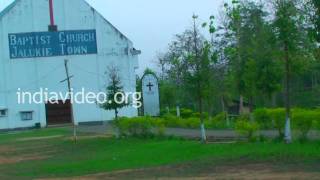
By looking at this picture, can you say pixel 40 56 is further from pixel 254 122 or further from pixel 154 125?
pixel 254 122

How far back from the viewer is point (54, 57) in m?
63.1

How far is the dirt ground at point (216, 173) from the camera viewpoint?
1489 centimetres

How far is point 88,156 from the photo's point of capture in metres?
26.2

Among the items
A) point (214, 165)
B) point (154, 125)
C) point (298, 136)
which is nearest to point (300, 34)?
point (298, 136)

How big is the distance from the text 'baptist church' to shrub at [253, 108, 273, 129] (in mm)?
40056

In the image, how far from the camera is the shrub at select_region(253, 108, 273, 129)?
965 inches

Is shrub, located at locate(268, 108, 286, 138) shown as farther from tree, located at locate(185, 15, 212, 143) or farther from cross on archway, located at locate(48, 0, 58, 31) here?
cross on archway, located at locate(48, 0, 58, 31)

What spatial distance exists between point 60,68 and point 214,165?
4659 cm

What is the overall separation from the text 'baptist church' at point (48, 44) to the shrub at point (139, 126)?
28332 millimetres

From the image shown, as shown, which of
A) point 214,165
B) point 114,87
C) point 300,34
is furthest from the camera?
point 114,87

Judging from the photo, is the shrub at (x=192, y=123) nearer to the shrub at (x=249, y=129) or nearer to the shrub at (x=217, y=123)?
the shrub at (x=217, y=123)

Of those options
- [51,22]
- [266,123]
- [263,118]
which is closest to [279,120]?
[266,123]

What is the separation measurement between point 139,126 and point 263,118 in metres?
10.4

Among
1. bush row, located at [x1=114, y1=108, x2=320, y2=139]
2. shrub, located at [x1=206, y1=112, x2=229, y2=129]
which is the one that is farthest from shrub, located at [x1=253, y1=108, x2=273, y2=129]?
shrub, located at [x1=206, y1=112, x2=229, y2=129]
